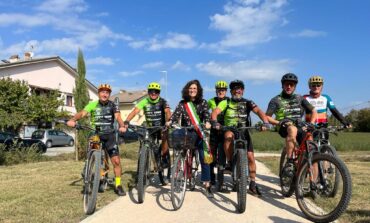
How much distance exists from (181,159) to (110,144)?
1.44m

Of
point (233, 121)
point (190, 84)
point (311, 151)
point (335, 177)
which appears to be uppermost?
point (190, 84)

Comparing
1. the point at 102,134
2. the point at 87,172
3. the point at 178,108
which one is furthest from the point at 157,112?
the point at 87,172

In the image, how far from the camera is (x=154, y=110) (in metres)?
7.74

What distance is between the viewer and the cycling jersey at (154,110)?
A: 772cm

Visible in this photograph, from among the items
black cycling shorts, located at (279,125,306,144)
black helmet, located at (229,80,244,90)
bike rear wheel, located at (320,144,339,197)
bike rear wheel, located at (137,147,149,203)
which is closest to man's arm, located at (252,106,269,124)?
black cycling shorts, located at (279,125,306,144)

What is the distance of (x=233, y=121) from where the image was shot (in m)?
7.00

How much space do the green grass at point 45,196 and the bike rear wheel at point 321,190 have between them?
3053mm

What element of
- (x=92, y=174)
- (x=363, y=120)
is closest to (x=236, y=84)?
(x=92, y=174)

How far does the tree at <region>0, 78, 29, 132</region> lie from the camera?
3312 centimetres

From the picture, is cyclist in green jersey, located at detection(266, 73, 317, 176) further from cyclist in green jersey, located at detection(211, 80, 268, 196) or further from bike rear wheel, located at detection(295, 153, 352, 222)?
bike rear wheel, located at detection(295, 153, 352, 222)

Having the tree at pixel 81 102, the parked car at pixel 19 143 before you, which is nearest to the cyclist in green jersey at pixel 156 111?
the tree at pixel 81 102

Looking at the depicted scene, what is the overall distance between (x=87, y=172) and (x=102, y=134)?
1079 mm

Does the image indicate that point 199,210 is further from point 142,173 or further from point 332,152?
point 332,152

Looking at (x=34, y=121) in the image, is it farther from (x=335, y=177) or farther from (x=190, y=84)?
(x=335, y=177)
